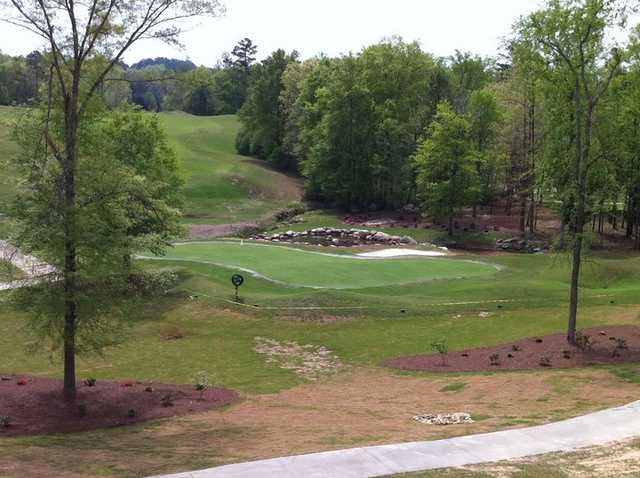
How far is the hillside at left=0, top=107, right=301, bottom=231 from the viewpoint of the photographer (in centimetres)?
7650

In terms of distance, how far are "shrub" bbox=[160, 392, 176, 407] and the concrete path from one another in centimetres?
846

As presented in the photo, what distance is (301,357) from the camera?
92.6ft

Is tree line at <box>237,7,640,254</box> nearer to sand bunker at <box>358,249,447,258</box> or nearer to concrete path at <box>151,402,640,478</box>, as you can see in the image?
sand bunker at <box>358,249,447,258</box>

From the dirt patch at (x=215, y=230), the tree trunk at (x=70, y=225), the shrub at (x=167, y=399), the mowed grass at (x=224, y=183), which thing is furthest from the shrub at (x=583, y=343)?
the mowed grass at (x=224, y=183)

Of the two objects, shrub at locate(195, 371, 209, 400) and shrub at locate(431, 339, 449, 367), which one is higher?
shrub at locate(431, 339, 449, 367)

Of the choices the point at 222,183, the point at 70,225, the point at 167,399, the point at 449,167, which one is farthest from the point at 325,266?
the point at 222,183

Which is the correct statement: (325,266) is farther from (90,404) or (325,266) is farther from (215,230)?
(215,230)

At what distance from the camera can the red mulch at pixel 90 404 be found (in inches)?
760

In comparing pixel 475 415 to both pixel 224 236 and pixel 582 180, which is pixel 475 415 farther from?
pixel 224 236

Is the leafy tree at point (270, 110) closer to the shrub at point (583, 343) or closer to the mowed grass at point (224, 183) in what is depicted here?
the mowed grass at point (224, 183)

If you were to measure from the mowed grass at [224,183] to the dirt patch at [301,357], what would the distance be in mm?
41885

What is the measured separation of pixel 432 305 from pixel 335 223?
35182mm

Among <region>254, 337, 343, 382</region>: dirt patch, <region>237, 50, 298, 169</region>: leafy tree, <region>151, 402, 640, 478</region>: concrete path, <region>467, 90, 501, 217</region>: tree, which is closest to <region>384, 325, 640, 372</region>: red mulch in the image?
<region>254, 337, 343, 382</region>: dirt patch

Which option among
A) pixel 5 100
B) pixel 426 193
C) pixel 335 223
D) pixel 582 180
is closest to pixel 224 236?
pixel 335 223
